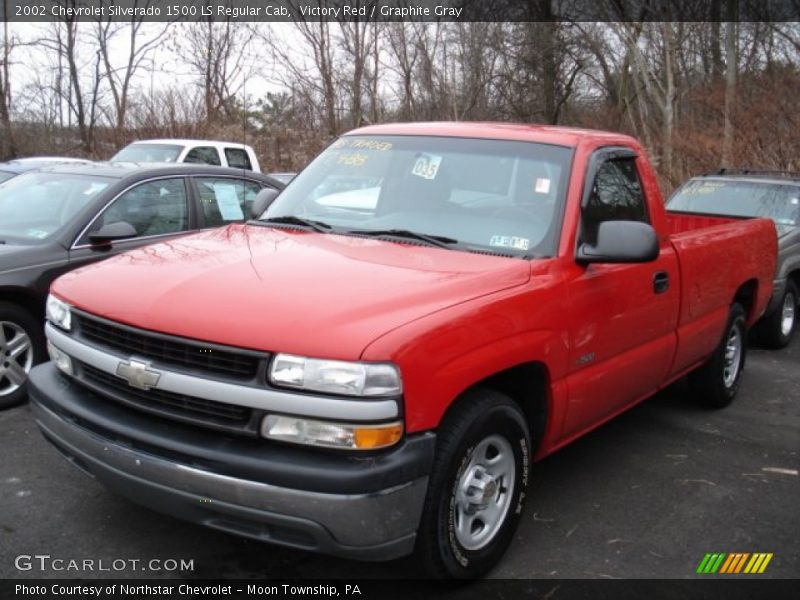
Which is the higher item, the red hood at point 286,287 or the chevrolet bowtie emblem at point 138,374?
the red hood at point 286,287

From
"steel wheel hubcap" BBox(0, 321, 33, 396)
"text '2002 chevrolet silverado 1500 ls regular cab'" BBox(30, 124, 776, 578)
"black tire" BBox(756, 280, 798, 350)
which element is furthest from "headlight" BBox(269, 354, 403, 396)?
"black tire" BBox(756, 280, 798, 350)

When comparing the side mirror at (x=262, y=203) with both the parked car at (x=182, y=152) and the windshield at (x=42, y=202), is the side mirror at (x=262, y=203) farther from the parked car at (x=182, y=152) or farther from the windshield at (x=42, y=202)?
the parked car at (x=182, y=152)

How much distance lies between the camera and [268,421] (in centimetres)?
279

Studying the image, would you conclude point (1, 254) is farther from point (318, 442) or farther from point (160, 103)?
point (160, 103)

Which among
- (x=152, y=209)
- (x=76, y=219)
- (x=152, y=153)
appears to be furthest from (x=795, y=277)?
(x=152, y=153)

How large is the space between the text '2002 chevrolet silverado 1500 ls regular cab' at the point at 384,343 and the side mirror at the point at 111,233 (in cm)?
151

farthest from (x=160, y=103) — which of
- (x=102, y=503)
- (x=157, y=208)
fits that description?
(x=102, y=503)

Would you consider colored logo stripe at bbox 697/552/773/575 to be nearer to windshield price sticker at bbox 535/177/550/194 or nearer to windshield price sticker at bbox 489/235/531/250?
windshield price sticker at bbox 489/235/531/250

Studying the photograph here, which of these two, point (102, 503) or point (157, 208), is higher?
point (157, 208)

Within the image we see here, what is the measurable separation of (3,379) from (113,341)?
2569 mm

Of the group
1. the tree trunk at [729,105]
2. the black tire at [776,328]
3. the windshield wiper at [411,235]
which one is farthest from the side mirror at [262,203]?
the tree trunk at [729,105]

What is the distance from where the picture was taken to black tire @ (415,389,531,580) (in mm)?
2998

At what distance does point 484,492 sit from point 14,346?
3.55m

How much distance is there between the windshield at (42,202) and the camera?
5.71m
